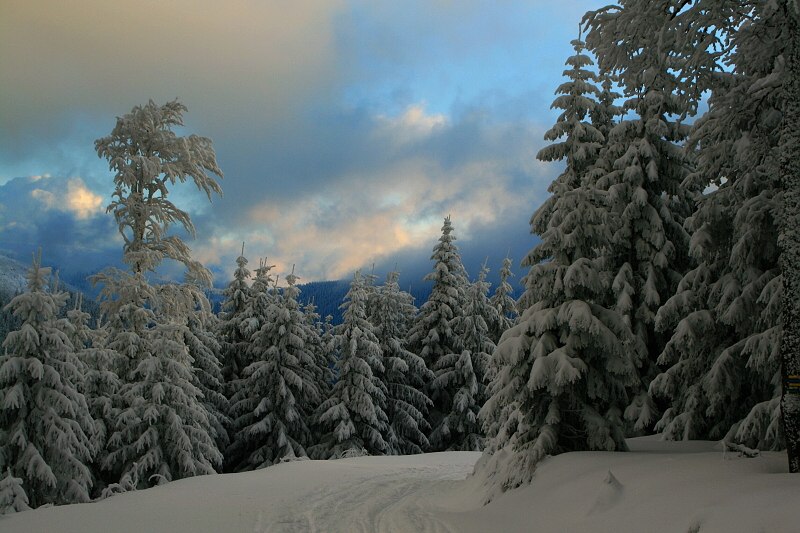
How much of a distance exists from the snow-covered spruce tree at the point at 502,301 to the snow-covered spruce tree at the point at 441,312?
112 inches

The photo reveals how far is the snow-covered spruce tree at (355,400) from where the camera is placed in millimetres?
25453

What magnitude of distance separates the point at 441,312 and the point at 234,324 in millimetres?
13413

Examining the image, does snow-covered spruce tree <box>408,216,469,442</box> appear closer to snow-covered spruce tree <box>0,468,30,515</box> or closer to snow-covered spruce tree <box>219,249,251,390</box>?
snow-covered spruce tree <box>219,249,251,390</box>

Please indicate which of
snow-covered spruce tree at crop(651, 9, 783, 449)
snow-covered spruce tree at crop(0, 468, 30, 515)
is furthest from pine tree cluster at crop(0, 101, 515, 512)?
snow-covered spruce tree at crop(651, 9, 783, 449)

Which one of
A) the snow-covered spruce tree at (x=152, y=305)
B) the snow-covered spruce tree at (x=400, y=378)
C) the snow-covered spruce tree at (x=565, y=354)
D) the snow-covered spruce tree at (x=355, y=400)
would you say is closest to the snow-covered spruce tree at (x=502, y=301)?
the snow-covered spruce tree at (x=400, y=378)

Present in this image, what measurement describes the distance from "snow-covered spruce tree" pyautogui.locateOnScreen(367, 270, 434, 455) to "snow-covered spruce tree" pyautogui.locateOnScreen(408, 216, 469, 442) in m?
0.92

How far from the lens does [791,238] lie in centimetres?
613

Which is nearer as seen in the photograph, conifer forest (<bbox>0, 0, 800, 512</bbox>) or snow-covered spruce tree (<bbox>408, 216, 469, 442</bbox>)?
conifer forest (<bbox>0, 0, 800, 512</bbox>)

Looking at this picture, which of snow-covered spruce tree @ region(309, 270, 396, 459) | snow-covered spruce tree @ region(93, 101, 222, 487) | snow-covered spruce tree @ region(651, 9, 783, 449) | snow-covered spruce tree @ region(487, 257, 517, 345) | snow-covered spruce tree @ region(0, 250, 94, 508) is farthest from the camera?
snow-covered spruce tree @ region(487, 257, 517, 345)

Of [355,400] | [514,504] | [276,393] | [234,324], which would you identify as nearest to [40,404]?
[276,393]

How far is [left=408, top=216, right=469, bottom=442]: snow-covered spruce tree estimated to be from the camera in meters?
30.2

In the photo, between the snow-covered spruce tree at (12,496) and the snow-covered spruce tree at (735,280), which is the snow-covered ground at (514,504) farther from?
the snow-covered spruce tree at (12,496)

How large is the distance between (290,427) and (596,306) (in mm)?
21585

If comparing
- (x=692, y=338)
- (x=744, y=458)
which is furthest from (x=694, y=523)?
(x=692, y=338)
